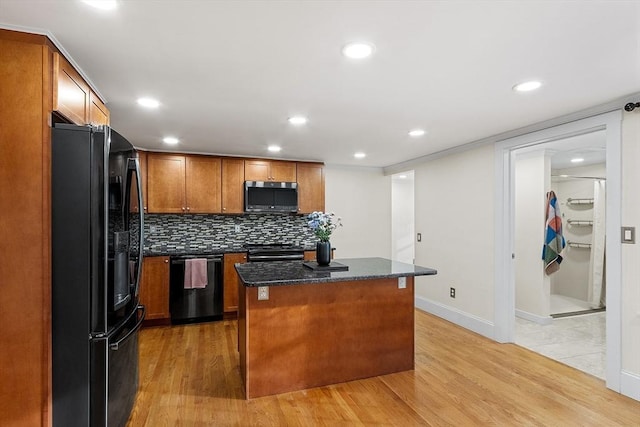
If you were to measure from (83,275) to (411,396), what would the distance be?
2307mm

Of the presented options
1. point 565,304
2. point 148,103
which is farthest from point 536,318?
point 148,103

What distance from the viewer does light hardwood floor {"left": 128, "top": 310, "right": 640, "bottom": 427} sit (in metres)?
2.27

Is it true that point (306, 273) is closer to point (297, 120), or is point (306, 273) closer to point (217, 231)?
point (297, 120)

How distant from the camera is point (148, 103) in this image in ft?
8.79

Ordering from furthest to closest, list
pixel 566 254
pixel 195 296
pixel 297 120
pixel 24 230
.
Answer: pixel 566 254, pixel 195 296, pixel 297 120, pixel 24 230

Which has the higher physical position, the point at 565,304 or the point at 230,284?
the point at 230,284

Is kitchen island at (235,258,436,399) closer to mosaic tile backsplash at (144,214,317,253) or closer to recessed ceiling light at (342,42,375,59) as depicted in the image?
recessed ceiling light at (342,42,375,59)

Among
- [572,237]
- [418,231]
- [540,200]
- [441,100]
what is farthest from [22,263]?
[572,237]

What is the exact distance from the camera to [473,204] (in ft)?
13.4

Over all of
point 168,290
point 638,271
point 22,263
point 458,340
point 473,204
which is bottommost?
point 458,340

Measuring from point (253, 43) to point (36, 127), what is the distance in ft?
3.67

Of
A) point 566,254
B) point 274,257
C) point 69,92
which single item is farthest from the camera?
point 566,254

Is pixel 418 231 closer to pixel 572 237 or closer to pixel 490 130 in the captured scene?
pixel 490 130

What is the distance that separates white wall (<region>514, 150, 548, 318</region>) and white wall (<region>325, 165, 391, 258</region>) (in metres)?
2.05
